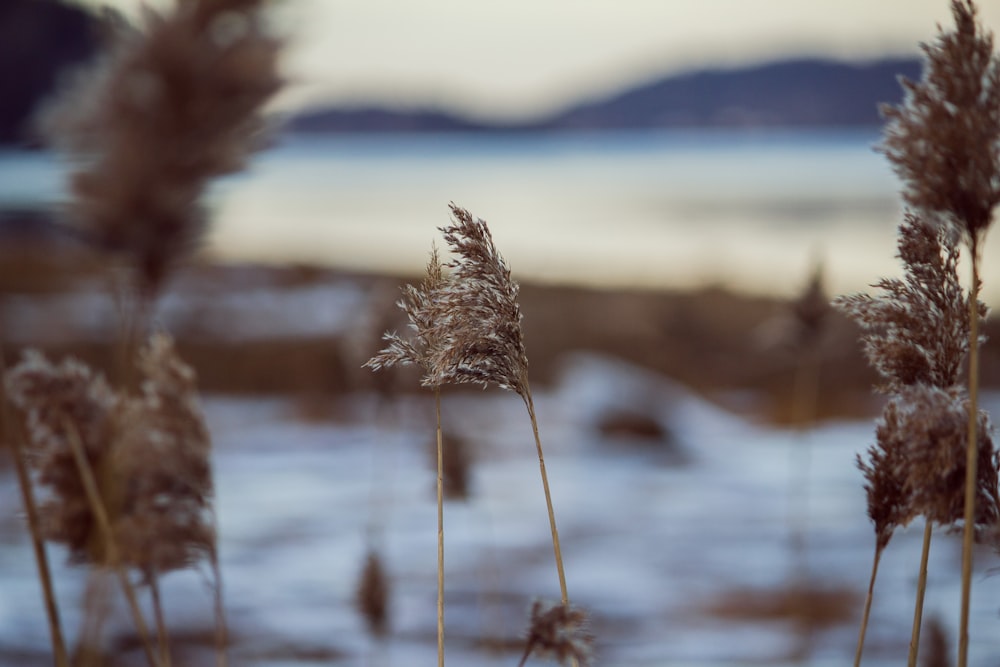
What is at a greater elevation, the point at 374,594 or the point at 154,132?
the point at 154,132

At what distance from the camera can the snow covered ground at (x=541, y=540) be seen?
19.1ft

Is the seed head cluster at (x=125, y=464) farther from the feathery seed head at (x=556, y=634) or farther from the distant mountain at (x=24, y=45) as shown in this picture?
the distant mountain at (x=24, y=45)

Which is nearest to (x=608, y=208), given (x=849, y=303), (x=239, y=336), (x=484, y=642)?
(x=239, y=336)

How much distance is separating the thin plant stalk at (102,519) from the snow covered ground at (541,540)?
6.96 ft

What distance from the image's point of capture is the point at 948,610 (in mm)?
5730

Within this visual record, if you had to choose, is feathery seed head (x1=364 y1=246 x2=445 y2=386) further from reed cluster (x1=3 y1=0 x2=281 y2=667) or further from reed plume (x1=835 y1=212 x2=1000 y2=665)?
reed plume (x1=835 y1=212 x2=1000 y2=665)

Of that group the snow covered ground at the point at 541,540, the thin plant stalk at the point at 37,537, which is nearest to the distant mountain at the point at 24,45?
the snow covered ground at the point at 541,540

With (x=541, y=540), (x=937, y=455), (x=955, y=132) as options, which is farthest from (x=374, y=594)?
(x=541, y=540)

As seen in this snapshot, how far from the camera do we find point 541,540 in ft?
27.1

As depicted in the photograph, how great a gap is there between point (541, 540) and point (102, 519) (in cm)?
684

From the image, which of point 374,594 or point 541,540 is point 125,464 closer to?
point 374,594

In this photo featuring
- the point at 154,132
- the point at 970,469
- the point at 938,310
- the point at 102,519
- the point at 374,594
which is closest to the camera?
the point at 970,469

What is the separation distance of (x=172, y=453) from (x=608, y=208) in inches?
1788

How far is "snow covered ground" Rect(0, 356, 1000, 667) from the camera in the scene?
19.1 ft
